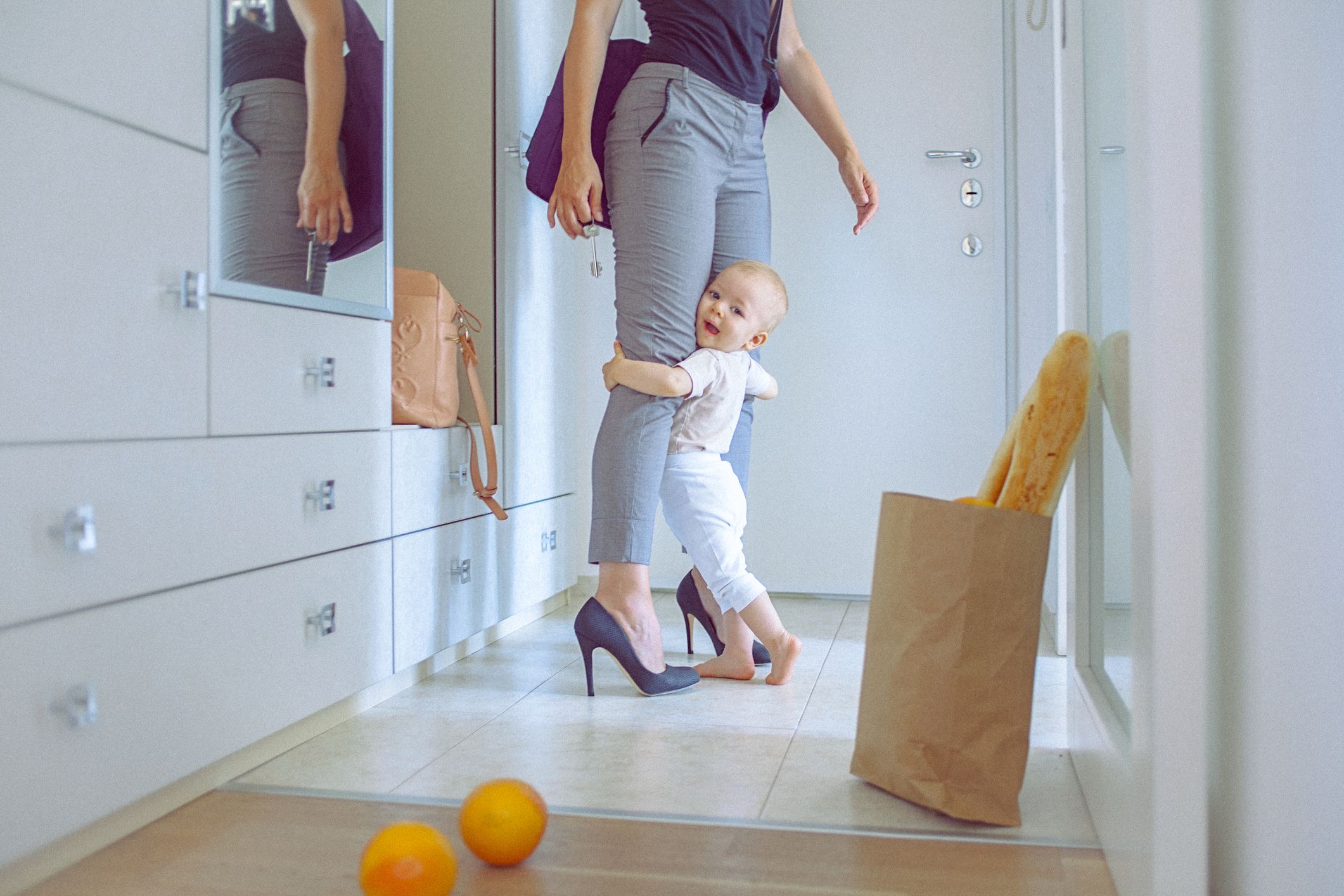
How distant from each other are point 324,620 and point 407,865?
62cm

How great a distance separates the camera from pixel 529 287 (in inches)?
95.3

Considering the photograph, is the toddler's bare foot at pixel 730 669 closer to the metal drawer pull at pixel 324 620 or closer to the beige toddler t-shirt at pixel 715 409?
the beige toddler t-shirt at pixel 715 409

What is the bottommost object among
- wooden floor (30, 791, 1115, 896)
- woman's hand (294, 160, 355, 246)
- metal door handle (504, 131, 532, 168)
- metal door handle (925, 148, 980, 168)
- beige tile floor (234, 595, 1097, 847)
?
wooden floor (30, 791, 1115, 896)

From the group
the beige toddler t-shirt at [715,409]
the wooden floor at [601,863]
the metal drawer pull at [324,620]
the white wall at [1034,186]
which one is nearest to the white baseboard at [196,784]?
the wooden floor at [601,863]

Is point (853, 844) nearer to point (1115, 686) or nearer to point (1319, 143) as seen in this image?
point (1115, 686)

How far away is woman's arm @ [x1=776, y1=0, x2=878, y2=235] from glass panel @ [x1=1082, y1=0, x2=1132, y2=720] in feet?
2.97

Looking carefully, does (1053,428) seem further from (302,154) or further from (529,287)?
(529,287)

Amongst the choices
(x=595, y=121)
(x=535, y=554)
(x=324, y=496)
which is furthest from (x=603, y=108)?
(x=535, y=554)

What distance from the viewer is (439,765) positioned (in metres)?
1.45

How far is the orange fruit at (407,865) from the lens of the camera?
0.99 metres

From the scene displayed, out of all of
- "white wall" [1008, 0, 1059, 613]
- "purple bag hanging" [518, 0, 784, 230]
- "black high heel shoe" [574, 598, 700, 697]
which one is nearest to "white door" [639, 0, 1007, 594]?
"white wall" [1008, 0, 1059, 613]

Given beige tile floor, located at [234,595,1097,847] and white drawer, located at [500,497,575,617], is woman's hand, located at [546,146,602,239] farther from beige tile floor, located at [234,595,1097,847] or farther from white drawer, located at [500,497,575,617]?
beige tile floor, located at [234,595,1097,847]

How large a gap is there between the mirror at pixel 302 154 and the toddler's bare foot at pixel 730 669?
807mm

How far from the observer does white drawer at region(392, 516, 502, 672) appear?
5.91ft
